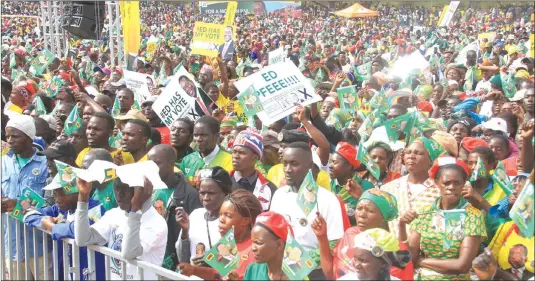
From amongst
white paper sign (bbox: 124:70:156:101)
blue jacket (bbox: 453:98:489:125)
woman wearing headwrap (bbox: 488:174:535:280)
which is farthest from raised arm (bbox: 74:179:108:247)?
white paper sign (bbox: 124:70:156:101)

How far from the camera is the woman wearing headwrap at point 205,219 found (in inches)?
→ 166

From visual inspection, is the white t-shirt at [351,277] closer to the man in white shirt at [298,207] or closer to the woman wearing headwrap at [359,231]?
the woman wearing headwrap at [359,231]

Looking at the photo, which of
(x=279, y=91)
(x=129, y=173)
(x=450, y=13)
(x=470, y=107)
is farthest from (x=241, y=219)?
(x=450, y=13)

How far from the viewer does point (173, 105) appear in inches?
288

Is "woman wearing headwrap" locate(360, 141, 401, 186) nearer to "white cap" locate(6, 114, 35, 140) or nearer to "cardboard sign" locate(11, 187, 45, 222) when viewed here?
"cardboard sign" locate(11, 187, 45, 222)

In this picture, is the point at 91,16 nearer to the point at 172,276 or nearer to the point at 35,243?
the point at 35,243

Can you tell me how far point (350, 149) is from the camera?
5195 mm

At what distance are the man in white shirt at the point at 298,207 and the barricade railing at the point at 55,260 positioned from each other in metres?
0.85

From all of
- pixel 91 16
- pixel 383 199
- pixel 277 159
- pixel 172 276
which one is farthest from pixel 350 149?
pixel 91 16

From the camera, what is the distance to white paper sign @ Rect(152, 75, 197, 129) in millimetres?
7250

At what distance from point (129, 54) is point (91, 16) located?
62.6 inches

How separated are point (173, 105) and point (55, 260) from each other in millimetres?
3160

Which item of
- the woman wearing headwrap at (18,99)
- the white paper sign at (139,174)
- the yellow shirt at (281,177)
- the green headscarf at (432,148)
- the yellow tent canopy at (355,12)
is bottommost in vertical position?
the yellow tent canopy at (355,12)

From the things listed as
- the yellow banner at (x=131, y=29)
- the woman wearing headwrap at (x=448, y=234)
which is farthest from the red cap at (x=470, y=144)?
the yellow banner at (x=131, y=29)
